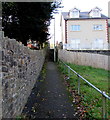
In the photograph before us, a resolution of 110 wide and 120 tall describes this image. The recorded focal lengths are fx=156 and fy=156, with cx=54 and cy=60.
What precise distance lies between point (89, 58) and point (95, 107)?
13449mm

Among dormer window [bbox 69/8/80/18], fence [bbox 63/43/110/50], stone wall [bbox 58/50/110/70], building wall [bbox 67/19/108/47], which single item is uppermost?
dormer window [bbox 69/8/80/18]

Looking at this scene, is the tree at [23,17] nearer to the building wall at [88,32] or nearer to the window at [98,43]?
the window at [98,43]

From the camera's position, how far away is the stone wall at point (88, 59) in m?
Answer: 16.7

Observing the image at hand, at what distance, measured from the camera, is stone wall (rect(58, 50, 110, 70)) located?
54.7ft

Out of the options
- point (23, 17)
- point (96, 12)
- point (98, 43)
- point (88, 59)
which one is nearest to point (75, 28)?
point (96, 12)

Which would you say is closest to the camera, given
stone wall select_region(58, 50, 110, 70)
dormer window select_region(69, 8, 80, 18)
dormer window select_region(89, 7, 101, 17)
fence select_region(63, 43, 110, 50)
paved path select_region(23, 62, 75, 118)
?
paved path select_region(23, 62, 75, 118)

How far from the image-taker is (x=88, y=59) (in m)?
17.7

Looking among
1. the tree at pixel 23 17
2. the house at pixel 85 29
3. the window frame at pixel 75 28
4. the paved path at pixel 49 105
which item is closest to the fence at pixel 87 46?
the house at pixel 85 29

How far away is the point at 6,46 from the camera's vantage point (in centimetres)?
310

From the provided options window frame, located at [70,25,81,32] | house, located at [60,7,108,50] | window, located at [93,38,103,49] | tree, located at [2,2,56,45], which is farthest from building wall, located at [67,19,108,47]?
tree, located at [2,2,56,45]

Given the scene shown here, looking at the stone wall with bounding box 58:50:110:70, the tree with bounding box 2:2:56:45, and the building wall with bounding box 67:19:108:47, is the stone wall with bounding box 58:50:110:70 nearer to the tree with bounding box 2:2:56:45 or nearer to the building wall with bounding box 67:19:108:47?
the tree with bounding box 2:2:56:45

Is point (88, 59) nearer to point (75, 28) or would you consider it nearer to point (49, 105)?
point (75, 28)

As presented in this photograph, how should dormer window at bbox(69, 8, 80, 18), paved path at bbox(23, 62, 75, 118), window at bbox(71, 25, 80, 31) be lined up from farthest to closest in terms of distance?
dormer window at bbox(69, 8, 80, 18)
window at bbox(71, 25, 80, 31)
paved path at bbox(23, 62, 75, 118)

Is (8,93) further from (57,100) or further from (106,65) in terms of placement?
(106,65)
